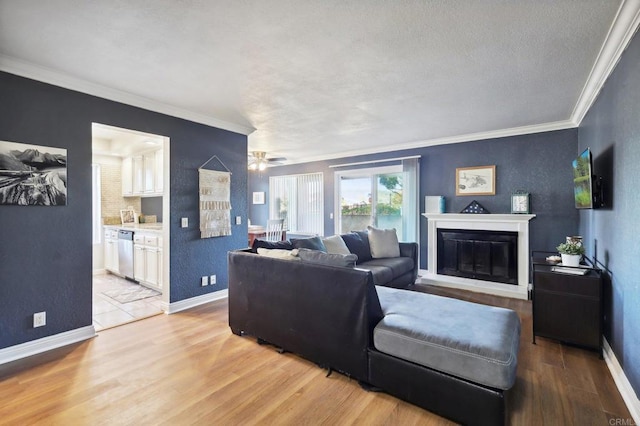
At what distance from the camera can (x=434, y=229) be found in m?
5.15

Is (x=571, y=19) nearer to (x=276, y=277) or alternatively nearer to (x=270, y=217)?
(x=276, y=277)

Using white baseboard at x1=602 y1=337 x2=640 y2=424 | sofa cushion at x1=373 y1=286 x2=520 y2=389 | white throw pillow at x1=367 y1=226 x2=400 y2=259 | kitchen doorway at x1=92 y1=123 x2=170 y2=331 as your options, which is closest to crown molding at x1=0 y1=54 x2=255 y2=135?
kitchen doorway at x1=92 y1=123 x2=170 y2=331

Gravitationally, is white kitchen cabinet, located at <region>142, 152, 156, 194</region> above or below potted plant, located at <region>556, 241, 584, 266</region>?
above

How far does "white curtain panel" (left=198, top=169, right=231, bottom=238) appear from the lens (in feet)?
13.0

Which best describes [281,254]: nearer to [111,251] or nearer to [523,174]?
[523,174]

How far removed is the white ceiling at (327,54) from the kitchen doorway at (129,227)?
3.05ft

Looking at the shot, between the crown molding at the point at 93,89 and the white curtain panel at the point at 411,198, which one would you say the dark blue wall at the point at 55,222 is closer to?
the crown molding at the point at 93,89

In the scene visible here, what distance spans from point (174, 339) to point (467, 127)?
4.63m

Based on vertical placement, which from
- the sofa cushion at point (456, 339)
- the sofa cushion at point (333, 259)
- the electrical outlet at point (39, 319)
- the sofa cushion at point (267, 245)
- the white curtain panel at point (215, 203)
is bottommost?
the electrical outlet at point (39, 319)

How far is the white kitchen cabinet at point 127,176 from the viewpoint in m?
5.62

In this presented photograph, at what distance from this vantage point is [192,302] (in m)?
3.87

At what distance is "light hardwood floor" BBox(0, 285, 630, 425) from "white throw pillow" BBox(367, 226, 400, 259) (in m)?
2.09

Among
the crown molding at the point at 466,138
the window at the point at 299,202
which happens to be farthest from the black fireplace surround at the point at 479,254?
the window at the point at 299,202

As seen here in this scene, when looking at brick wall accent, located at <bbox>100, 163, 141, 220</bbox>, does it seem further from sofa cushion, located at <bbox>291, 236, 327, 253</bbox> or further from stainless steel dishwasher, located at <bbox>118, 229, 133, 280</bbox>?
sofa cushion, located at <bbox>291, 236, 327, 253</bbox>
